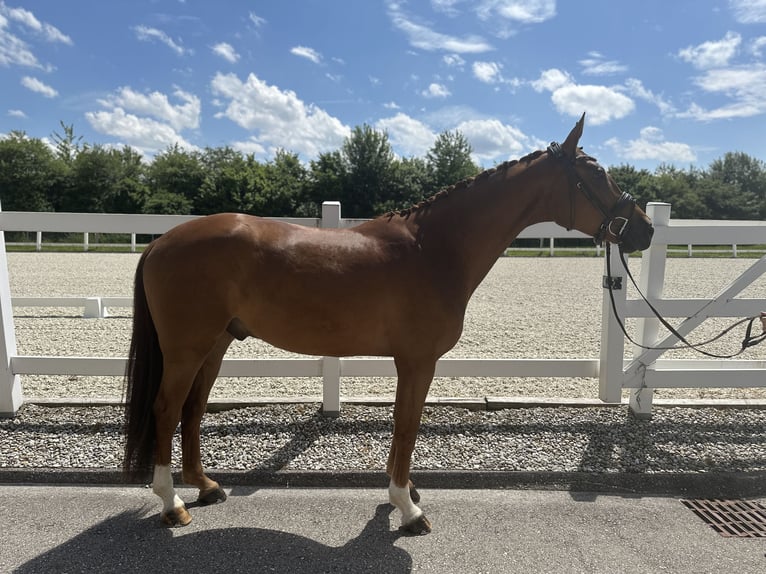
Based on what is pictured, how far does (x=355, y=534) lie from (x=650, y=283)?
10.2 feet

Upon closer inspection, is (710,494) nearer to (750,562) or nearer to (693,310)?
(750,562)

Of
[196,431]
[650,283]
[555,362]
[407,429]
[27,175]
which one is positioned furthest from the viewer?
[27,175]

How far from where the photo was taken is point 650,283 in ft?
13.0

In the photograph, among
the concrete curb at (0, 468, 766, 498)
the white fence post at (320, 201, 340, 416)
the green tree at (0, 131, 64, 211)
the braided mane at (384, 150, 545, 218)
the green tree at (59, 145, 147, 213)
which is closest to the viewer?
the braided mane at (384, 150, 545, 218)

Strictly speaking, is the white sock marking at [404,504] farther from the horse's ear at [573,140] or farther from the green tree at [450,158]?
the green tree at [450,158]

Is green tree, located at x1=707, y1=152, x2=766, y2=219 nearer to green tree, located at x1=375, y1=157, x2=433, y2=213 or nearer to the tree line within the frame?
the tree line

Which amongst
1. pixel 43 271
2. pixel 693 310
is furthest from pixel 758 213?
pixel 43 271

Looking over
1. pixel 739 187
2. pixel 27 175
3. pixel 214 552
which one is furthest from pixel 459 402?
pixel 739 187

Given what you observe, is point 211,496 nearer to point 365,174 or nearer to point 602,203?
point 602,203

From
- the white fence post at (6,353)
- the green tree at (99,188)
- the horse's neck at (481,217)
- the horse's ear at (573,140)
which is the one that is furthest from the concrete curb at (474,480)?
the green tree at (99,188)

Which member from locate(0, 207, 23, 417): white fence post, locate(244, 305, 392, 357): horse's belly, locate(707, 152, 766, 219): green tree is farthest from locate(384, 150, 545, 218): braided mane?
locate(707, 152, 766, 219): green tree

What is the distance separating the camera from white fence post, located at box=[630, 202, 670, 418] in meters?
3.88

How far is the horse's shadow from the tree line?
3228 cm

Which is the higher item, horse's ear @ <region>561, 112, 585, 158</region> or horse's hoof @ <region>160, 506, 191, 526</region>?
horse's ear @ <region>561, 112, 585, 158</region>
